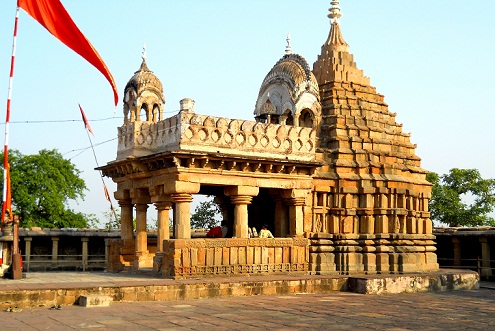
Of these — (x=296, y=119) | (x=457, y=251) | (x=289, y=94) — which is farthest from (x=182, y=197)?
(x=457, y=251)

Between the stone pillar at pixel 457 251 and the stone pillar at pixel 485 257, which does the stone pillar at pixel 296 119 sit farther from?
the stone pillar at pixel 457 251

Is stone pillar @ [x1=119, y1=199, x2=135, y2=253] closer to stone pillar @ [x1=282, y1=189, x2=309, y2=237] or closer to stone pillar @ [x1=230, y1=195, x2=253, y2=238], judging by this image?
stone pillar @ [x1=230, y1=195, x2=253, y2=238]

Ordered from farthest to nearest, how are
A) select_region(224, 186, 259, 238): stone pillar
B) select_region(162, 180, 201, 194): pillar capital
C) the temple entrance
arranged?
1. the temple entrance
2. select_region(224, 186, 259, 238): stone pillar
3. select_region(162, 180, 201, 194): pillar capital

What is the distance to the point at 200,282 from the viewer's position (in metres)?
14.3

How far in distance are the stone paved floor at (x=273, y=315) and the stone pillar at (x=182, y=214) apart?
238 centimetres

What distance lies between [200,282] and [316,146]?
247 inches

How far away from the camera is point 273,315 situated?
1165 cm

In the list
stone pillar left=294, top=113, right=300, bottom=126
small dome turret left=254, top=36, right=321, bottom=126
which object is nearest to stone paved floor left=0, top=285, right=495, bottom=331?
stone pillar left=294, top=113, right=300, bottom=126

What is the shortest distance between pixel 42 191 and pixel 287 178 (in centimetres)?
2545

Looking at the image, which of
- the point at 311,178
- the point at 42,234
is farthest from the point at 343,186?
the point at 42,234

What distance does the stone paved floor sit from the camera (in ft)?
33.8

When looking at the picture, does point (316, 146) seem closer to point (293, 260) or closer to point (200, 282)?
point (293, 260)

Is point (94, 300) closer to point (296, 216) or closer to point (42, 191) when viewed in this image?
point (296, 216)

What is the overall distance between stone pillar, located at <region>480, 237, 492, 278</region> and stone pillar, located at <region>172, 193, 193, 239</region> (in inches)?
493
